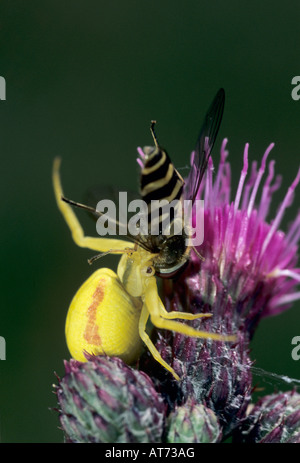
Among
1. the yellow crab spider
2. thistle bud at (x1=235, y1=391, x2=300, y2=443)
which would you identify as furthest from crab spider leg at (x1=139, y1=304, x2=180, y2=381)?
thistle bud at (x1=235, y1=391, x2=300, y2=443)

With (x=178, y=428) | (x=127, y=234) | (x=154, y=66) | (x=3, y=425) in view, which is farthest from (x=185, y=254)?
(x=154, y=66)

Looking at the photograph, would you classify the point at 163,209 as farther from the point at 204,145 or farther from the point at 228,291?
the point at 228,291

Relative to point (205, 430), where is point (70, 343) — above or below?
above

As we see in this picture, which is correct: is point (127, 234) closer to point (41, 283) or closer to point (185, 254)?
point (185, 254)

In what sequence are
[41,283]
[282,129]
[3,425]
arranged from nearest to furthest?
[3,425], [41,283], [282,129]

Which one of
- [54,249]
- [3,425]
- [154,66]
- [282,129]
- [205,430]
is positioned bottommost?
[3,425]

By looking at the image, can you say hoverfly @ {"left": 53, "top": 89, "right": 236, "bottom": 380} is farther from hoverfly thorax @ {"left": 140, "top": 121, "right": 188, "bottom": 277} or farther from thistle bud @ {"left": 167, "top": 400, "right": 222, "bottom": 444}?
thistle bud @ {"left": 167, "top": 400, "right": 222, "bottom": 444}
